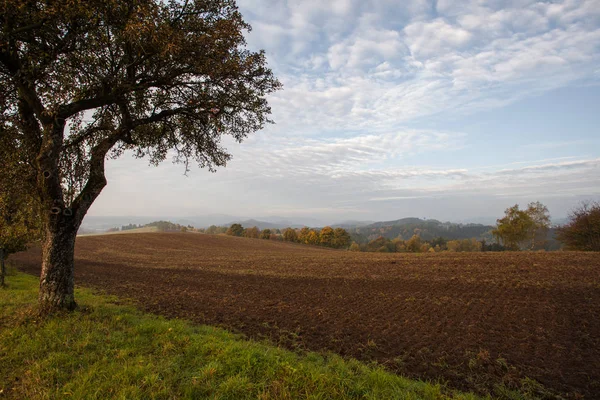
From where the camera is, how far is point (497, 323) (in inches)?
412

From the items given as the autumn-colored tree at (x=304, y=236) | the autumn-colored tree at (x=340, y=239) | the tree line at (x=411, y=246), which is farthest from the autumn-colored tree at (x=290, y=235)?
the tree line at (x=411, y=246)

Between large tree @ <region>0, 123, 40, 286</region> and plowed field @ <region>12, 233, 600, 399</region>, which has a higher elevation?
large tree @ <region>0, 123, 40, 286</region>

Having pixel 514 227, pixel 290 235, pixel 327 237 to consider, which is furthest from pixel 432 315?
pixel 290 235

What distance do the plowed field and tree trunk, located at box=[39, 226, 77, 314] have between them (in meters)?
3.58

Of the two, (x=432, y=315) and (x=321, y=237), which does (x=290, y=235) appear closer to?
(x=321, y=237)

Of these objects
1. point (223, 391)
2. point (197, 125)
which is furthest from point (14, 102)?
point (223, 391)

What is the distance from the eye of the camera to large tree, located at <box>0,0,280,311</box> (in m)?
6.78

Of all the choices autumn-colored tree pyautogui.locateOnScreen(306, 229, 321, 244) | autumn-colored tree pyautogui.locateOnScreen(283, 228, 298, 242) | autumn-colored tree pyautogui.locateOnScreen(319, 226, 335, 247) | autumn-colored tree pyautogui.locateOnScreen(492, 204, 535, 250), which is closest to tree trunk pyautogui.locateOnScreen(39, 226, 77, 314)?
autumn-colored tree pyautogui.locateOnScreen(492, 204, 535, 250)

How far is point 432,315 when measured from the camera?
453 inches

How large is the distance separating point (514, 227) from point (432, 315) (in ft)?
192

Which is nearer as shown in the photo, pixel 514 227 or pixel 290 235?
pixel 514 227

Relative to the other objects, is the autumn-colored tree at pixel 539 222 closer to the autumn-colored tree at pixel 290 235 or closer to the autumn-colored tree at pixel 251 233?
the autumn-colored tree at pixel 290 235

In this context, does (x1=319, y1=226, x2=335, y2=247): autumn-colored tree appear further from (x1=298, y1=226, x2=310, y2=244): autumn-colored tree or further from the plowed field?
the plowed field

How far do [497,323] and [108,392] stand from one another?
12462 mm
